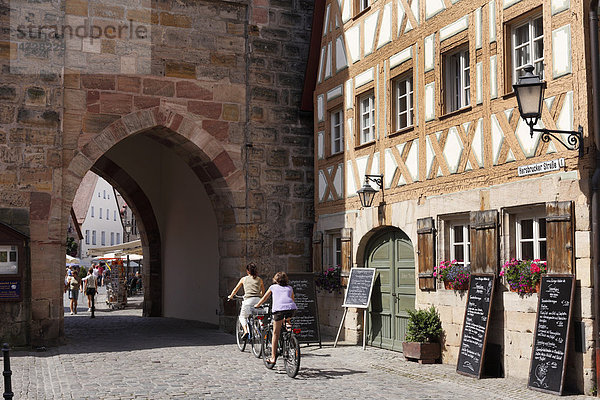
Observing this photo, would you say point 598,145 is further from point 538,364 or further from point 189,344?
point 189,344

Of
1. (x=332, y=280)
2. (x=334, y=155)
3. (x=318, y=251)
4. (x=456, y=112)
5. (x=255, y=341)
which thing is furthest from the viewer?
(x=318, y=251)

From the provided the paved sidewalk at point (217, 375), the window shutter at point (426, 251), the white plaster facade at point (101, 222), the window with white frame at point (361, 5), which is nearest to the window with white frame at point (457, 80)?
the window shutter at point (426, 251)

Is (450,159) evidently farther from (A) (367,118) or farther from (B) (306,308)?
(B) (306,308)

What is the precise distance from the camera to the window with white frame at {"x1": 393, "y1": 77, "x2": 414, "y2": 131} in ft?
36.5

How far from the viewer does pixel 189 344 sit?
489 inches

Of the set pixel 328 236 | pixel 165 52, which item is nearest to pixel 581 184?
pixel 328 236

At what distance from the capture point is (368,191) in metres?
11.4

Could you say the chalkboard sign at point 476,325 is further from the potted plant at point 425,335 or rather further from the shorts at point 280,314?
the shorts at point 280,314

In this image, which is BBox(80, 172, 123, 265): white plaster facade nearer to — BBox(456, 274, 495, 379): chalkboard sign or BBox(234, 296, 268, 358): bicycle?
BBox(234, 296, 268, 358): bicycle

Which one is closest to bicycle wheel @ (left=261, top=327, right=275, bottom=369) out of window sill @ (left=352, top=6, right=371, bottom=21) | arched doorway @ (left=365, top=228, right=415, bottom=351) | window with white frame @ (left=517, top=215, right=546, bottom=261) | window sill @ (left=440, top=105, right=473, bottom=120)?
arched doorway @ (left=365, top=228, right=415, bottom=351)

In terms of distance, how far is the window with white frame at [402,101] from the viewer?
11.1 m

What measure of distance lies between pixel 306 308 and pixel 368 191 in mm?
2102

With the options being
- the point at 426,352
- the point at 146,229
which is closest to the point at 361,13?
the point at 426,352

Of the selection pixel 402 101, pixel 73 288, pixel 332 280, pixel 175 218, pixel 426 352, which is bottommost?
pixel 426 352
